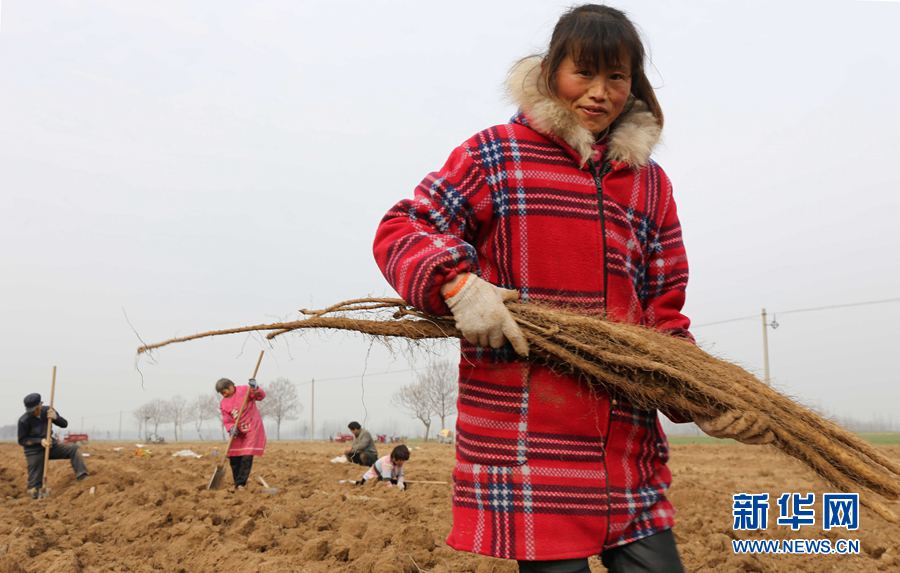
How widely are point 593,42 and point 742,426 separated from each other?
3.36 feet

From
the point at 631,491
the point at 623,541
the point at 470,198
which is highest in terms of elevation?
the point at 470,198

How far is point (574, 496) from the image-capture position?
1.59 metres

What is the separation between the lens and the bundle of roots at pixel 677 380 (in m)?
1.68

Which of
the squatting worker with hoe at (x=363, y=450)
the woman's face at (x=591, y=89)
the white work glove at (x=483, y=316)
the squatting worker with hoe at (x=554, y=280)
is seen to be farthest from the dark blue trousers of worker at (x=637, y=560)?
the squatting worker with hoe at (x=363, y=450)

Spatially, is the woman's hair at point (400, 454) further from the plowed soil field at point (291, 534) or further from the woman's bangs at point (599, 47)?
the woman's bangs at point (599, 47)

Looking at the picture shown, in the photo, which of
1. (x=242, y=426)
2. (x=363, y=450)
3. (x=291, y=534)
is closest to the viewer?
(x=291, y=534)

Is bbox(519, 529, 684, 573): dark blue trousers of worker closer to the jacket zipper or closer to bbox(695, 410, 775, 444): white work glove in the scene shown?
the jacket zipper

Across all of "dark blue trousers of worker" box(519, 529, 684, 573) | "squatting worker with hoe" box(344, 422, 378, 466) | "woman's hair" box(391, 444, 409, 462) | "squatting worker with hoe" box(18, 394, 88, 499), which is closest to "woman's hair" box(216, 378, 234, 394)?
"woman's hair" box(391, 444, 409, 462)

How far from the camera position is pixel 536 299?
1730 mm

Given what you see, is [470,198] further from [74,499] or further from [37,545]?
[74,499]

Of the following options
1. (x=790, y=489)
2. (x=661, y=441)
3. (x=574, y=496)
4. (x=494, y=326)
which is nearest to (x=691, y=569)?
(x=661, y=441)

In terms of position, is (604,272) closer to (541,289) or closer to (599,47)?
(541,289)

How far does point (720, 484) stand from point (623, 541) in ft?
24.4

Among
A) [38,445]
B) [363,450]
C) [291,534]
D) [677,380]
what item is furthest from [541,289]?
[363,450]
